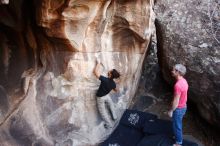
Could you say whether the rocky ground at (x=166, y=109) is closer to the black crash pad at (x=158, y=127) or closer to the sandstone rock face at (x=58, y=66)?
the black crash pad at (x=158, y=127)

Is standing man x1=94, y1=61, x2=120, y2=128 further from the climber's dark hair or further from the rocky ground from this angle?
the rocky ground

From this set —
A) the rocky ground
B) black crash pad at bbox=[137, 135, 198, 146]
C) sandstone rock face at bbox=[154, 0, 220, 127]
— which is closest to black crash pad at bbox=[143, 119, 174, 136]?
black crash pad at bbox=[137, 135, 198, 146]

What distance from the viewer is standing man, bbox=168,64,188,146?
409 centimetres

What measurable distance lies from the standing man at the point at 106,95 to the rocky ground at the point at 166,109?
0.63 meters

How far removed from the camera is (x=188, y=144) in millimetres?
4449

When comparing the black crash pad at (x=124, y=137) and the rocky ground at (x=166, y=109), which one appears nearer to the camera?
the black crash pad at (x=124, y=137)

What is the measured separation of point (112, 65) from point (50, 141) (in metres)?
1.35

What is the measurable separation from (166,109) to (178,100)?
148 cm

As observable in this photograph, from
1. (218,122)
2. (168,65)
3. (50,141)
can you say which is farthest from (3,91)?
(218,122)

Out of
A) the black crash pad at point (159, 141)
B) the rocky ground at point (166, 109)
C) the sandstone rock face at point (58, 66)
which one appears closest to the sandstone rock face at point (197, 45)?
the rocky ground at point (166, 109)

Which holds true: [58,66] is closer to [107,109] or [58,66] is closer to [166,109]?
[107,109]

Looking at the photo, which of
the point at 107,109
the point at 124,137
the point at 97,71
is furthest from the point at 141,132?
the point at 97,71

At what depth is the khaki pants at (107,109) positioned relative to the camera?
4.98 metres

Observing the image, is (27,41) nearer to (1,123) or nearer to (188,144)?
(1,123)
